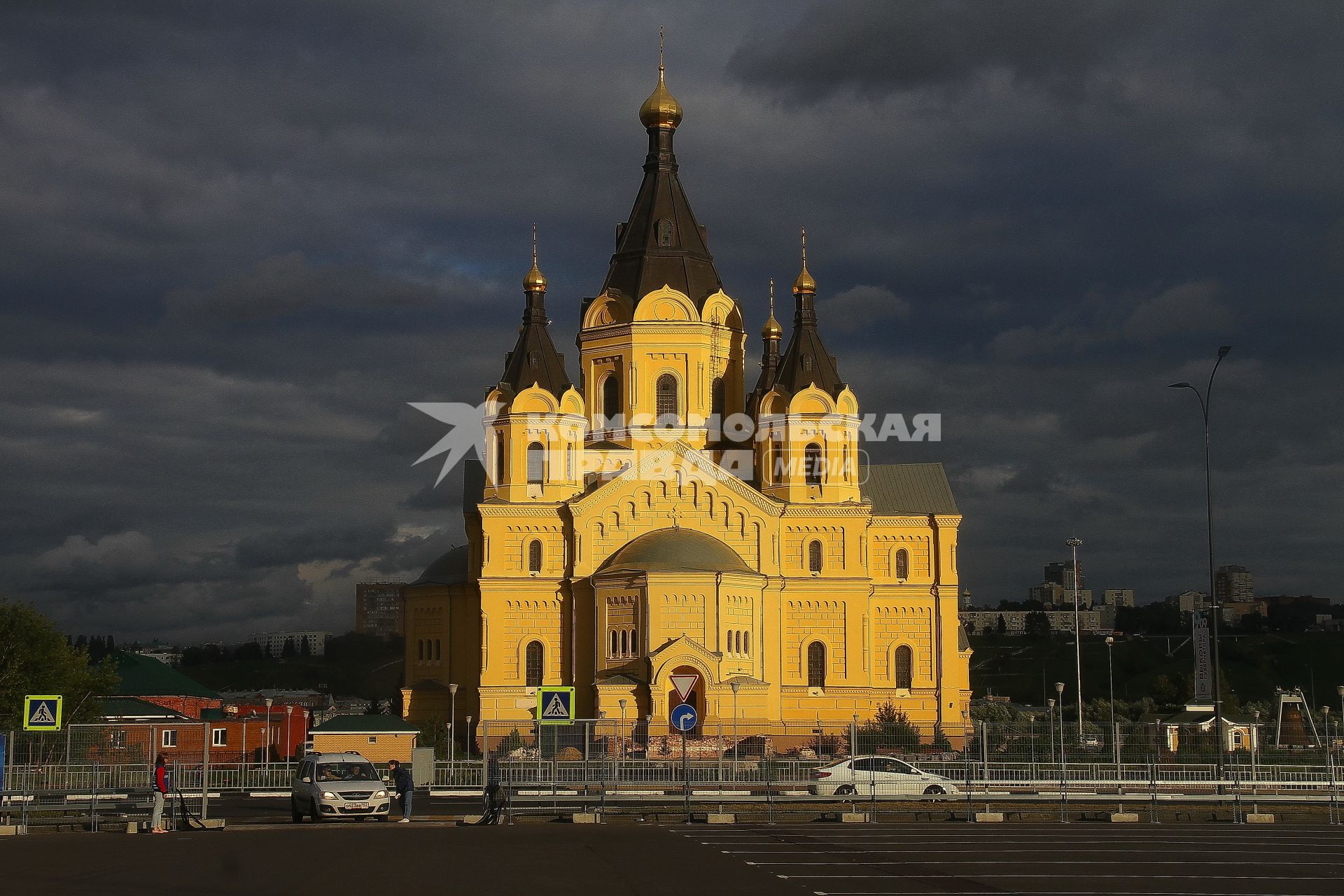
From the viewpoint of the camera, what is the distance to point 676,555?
6475 cm

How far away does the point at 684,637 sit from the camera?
63.2m

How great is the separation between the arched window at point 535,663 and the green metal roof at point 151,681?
30.7 metres

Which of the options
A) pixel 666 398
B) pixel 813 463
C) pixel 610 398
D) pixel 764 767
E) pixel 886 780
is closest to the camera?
pixel 886 780

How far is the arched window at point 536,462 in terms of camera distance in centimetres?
7038

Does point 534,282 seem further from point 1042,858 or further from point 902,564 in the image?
point 1042,858

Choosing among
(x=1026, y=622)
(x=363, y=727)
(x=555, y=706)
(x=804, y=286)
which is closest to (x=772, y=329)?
(x=804, y=286)

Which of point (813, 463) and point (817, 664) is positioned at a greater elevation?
point (813, 463)

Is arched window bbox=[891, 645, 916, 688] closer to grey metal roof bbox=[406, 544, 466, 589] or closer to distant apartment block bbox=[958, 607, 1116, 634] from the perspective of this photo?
grey metal roof bbox=[406, 544, 466, 589]

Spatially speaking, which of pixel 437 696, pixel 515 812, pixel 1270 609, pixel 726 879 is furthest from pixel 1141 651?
pixel 726 879

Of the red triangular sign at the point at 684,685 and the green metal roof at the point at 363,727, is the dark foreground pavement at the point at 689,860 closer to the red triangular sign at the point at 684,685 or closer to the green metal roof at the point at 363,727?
the red triangular sign at the point at 684,685

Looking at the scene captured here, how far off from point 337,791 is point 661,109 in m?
50.4

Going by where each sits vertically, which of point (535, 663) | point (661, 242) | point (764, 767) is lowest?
point (764, 767)

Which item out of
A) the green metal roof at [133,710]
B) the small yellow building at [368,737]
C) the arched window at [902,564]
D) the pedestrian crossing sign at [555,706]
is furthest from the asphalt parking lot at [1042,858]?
the green metal roof at [133,710]

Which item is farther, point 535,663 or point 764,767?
point 535,663
